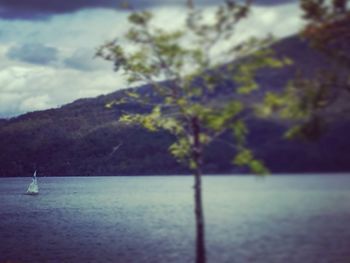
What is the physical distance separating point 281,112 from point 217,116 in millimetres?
2402

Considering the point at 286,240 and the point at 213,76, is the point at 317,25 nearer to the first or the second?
the point at 213,76

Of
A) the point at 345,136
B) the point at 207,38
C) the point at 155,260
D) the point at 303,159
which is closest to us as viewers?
the point at 207,38

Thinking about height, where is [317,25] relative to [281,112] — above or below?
above

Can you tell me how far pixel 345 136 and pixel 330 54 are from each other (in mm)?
26505

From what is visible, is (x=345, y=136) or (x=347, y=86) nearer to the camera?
(x=347, y=86)

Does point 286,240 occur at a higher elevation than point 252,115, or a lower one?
lower

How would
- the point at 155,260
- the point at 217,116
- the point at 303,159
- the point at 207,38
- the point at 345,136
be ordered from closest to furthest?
the point at 217,116
the point at 207,38
the point at 155,260
the point at 345,136
the point at 303,159

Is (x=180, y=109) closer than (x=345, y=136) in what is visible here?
Yes

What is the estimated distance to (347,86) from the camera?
67.3 feet

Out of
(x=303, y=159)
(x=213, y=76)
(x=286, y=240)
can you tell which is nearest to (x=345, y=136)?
(x=303, y=159)

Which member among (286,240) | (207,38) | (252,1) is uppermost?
(252,1)

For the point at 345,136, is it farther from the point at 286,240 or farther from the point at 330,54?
the point at 330,54

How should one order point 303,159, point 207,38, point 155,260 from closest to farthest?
1. point 207,38
2. point 155,260
3. point 303,159

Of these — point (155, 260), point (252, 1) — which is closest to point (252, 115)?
point (252, 1)
